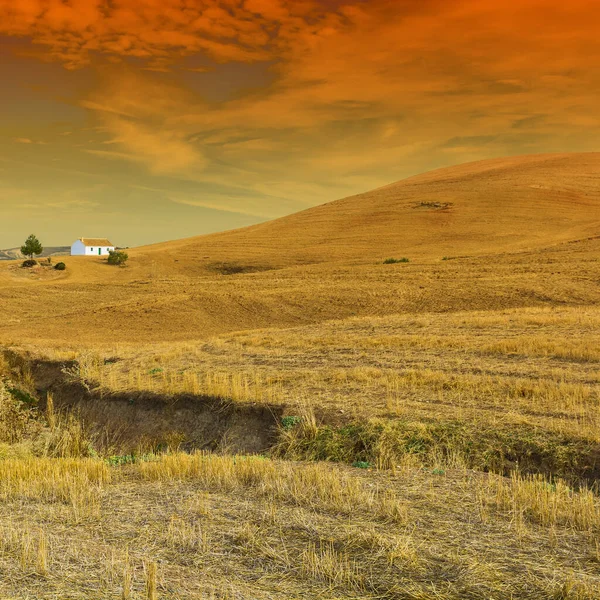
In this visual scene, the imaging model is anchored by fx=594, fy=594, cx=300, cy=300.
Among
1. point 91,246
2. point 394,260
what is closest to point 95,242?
point 91,246

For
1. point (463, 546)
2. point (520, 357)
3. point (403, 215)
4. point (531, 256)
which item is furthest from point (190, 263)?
point (463, 546)

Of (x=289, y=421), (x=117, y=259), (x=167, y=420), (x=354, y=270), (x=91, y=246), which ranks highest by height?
(x=91, y=246)

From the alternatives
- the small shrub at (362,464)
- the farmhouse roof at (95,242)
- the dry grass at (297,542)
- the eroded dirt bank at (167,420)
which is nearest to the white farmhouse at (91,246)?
the farmhouse roof at (95,242)

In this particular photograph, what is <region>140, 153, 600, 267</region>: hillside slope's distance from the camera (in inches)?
2576

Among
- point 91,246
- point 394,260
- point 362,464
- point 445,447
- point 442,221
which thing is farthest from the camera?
point 91,246

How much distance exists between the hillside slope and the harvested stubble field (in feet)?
95.9

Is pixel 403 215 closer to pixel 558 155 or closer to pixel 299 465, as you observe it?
pixel 558 155

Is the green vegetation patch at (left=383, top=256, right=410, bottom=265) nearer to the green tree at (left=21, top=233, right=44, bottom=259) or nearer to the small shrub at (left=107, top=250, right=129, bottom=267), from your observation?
the small shrub at (left=107, top=250, right=129, bottom=267)

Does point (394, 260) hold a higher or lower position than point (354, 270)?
higher

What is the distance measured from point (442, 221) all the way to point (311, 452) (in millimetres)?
69486

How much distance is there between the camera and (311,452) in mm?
11664

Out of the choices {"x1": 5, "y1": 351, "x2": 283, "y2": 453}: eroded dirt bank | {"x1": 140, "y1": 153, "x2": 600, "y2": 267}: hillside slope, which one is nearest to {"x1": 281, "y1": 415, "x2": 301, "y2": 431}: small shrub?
{"x1": 5, "y1": 351, "x2": 283, "y2": 453}: eroded dirt bank

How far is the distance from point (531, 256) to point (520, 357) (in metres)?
34.9

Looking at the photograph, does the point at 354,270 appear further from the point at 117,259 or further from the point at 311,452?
the point at 311,452
